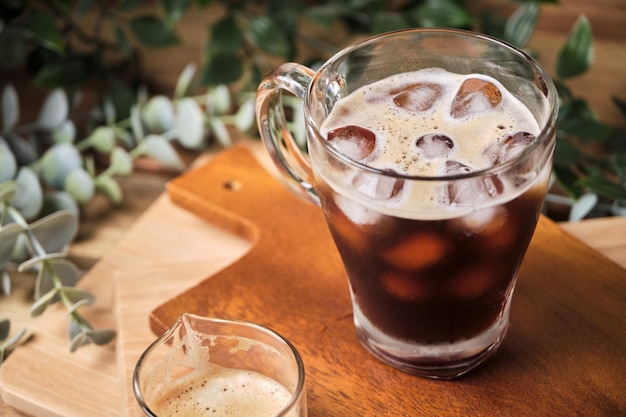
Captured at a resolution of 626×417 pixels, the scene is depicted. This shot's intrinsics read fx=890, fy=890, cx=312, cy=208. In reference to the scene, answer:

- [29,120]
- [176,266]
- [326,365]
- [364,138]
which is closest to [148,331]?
[176,266]

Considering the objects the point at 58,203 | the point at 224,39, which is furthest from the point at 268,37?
the point at 58,203

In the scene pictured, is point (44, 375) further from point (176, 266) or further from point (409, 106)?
point (409, 106)

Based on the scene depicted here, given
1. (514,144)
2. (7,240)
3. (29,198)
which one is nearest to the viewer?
(514,144)

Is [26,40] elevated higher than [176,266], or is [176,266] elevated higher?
[26,40]

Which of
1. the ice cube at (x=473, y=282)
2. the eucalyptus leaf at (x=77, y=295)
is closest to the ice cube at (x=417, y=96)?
the ice cube at (x=473, y=282)

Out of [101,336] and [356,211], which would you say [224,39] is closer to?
[101,336]

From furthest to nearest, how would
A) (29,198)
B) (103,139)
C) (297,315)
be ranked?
1. (103,139)
2. (29,198)
3. (297,315)

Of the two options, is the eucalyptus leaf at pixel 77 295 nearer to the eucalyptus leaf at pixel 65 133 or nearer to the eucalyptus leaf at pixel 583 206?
the eucalyptus leaf at pixel 65 133
